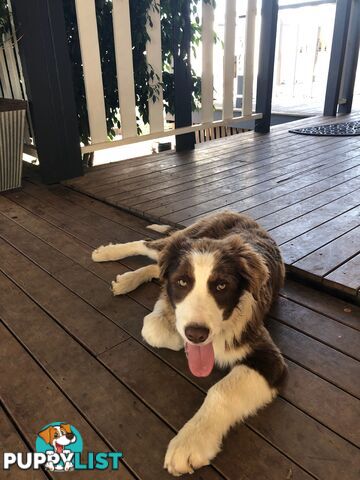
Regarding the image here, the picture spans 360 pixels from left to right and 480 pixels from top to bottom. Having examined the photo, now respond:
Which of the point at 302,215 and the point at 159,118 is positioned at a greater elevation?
the point at 159,118

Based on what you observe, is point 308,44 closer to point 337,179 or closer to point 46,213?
point 337,179

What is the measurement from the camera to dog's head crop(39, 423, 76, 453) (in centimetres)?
145

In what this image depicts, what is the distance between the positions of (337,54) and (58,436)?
8483 mm

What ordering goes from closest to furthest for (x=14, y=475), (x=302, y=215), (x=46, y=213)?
1. (x=14, y=475)
2. (x=302, y=215)
3. (x=46, y=213)

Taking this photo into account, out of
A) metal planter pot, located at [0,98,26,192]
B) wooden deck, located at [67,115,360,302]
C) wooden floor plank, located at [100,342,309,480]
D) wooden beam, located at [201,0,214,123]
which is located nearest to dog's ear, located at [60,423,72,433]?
wooden floor plank, located at [100,342,309,480]

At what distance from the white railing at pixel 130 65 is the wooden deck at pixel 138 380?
2.35 metres

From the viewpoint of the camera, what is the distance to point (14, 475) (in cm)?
135

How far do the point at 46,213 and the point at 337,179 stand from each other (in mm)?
2941

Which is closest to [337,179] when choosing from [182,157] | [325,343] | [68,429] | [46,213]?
[182,157]

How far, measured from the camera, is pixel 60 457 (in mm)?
1408

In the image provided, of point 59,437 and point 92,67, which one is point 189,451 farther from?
point 92,67

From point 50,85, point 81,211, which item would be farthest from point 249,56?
point 81,211

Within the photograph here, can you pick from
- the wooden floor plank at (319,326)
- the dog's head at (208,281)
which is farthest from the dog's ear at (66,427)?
the wooden floor plank at (319,326)

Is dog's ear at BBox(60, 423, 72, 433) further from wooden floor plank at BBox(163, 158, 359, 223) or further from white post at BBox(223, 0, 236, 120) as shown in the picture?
white post at BBox(223, 0, 236, 120)
